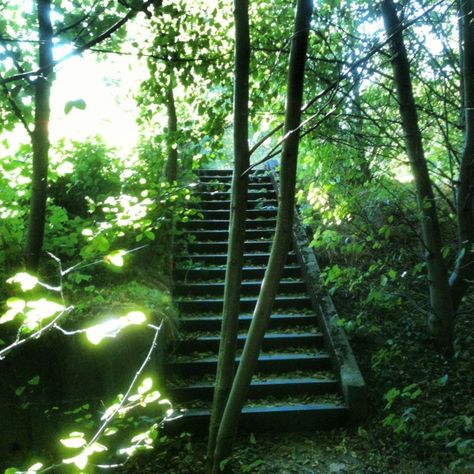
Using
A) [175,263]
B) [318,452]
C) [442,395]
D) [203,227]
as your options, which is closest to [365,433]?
[318,452]

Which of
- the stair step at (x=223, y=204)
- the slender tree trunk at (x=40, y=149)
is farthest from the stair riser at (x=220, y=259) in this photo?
the slender tree trunk at (x=40, y=149)

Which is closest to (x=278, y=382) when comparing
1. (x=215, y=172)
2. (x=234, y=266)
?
(x=234, y=266)

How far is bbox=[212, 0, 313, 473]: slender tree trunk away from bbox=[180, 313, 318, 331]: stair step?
3019mm

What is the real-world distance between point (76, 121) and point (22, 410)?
490 centimetres

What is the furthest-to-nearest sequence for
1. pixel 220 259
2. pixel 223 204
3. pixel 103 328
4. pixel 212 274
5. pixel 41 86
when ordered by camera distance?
pixel 223 204, pixel 220 259, pixel 212 274, pixel 41 86, pixel 103 328

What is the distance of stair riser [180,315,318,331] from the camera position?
20.3 feet

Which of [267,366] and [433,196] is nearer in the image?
[433,196]

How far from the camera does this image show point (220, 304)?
6.58m

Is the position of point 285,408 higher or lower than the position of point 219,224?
lower

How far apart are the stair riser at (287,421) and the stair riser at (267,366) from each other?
76cm

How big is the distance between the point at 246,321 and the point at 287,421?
1.68 m

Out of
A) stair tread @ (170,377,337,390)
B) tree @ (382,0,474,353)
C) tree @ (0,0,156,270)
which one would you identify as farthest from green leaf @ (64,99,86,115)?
stair tread @ (170,377,337,390)

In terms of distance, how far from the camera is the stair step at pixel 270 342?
5.85 m

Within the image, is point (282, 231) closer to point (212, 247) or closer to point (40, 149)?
point (40, 149)
